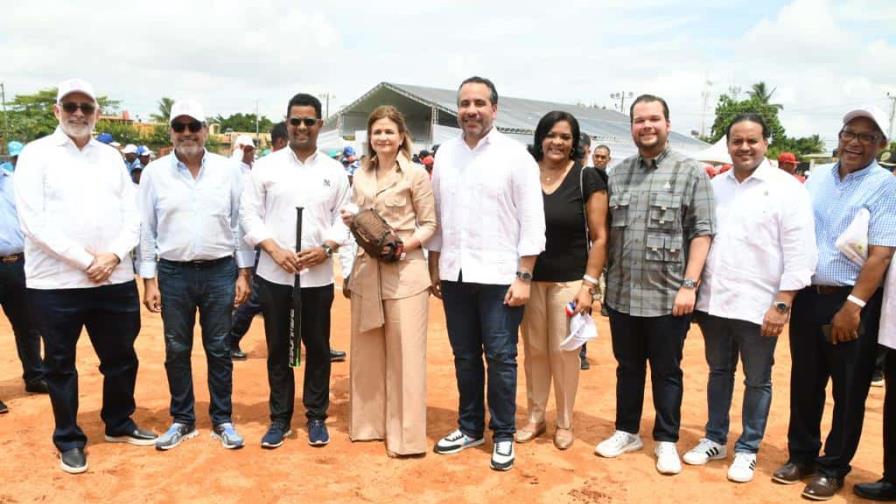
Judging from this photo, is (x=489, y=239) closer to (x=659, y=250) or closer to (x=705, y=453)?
(x=659, y=250)

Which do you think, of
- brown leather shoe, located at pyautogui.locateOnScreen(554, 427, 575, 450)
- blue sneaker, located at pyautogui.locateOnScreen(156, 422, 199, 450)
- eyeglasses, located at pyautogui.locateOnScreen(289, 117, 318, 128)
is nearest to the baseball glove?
eyeglasses, located at pyautogui.locateOnScreen(289, 117, 318, 128)

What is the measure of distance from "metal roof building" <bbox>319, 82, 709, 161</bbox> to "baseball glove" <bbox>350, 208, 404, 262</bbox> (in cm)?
1882

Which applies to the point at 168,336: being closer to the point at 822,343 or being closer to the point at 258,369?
the point at 258,369

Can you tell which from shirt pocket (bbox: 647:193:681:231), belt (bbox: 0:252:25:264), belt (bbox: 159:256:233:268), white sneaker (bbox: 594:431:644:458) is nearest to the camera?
shirt pocket (bbox: 647:193:681:231)

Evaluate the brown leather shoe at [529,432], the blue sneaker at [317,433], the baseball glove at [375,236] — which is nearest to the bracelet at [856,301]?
the brown leather shoe at [529,432]

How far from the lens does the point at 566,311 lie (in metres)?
4.22

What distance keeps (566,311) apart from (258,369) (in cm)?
328

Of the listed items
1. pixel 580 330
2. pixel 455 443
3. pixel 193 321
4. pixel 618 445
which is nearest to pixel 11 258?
pixel 193 321

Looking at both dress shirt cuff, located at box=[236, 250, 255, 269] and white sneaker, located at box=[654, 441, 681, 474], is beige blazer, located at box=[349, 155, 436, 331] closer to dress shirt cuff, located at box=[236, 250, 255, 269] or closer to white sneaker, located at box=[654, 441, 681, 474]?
dress shirt cuff, located at box=[236, 250, 255, 269]

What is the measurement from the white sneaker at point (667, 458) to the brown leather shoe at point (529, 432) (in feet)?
2.57

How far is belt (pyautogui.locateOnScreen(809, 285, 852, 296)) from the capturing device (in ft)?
12.1

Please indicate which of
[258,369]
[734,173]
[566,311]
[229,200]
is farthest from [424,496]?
[258,369]

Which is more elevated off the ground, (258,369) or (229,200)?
(229,200)

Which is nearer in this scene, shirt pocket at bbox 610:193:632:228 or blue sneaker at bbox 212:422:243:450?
shirt pocket at bbox 610:193:632:228
